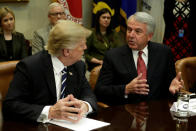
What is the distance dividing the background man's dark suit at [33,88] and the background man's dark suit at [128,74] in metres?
0.47

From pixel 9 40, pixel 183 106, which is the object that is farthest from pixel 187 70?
pixel 9 40

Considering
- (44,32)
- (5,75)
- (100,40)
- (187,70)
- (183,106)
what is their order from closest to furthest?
1. (183,106)
2. (5,75)
3. (187,70)
4. (44,32)
5. (100,40)

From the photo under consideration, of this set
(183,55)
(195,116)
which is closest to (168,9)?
(183,55)

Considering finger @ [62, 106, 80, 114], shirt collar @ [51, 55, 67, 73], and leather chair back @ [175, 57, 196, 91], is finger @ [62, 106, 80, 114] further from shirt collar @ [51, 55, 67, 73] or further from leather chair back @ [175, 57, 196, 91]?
leather chair back @ [175, 57, 196, 91]

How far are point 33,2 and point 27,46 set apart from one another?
2.70 ft

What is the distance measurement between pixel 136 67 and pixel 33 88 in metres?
1.06

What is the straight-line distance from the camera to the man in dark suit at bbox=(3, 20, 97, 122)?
1.91m

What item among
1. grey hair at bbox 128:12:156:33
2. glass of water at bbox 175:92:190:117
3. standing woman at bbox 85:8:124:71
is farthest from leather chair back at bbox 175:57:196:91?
standing woman at bbox 85:8:124:71

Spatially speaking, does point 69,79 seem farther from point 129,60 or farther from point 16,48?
point 16,48

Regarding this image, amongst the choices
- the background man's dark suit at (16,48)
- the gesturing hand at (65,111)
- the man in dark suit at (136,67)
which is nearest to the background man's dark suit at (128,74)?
the man in dark suit at (136,67)

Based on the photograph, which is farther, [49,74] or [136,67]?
[136,67]

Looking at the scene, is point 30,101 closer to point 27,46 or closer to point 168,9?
point 27,46

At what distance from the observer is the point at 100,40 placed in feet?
16.1

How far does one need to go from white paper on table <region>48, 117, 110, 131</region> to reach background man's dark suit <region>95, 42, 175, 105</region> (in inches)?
30.1
